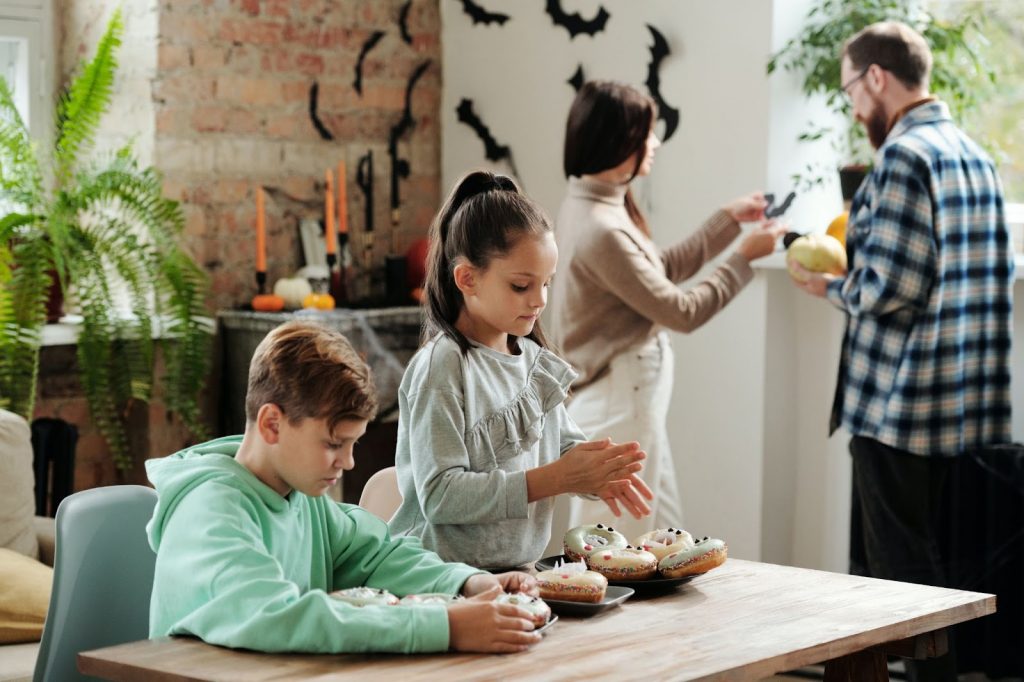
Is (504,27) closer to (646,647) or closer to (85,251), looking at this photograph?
(85,251)

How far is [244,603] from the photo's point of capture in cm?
162

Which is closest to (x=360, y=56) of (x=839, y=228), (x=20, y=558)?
(x=839, y=228)

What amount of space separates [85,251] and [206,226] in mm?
464

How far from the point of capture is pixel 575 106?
3.35 metres

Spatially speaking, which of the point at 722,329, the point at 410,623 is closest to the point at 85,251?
the point at 722,329

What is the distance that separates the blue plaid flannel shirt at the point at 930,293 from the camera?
322 centimetres

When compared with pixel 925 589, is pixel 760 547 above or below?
below

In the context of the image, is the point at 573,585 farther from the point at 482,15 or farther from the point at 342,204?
the point at 482,15

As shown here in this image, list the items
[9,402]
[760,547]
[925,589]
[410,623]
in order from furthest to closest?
1. [760,547]
2. [9,402]
3. [925,589]
4. [410,623]

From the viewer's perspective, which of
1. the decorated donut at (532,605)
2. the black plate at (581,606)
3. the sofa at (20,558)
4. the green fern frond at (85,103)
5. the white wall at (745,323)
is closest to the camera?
the decorated donut at (532,605)

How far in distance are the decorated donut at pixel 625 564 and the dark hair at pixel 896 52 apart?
5.79 feet

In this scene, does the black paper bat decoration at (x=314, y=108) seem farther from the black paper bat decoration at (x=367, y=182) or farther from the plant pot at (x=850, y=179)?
the plant pot at (x=850, y=179)

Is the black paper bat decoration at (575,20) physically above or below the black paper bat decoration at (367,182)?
above

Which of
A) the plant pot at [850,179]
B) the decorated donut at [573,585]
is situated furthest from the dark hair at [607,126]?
the decorated donut at [573,585]
